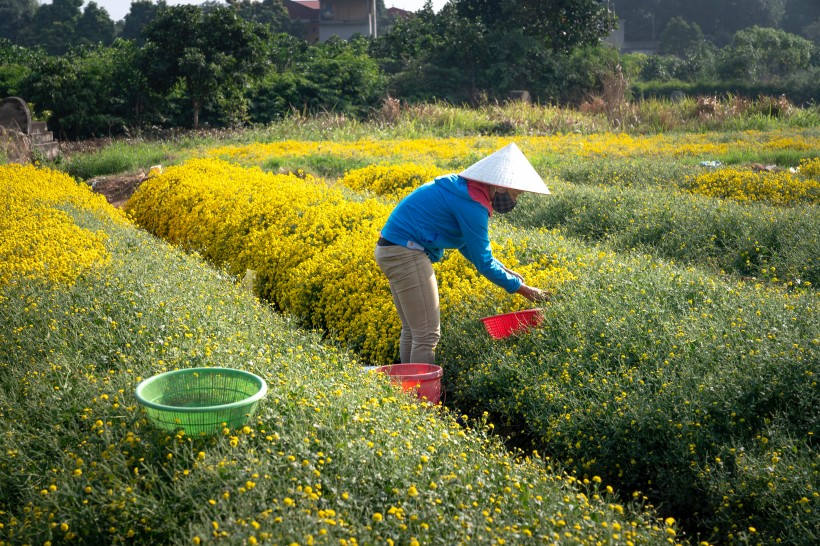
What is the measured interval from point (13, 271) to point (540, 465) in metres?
4.29

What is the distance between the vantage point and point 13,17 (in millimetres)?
46094

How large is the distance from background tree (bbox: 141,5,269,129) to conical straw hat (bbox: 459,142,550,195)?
16.3 m

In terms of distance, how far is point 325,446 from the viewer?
323 cm

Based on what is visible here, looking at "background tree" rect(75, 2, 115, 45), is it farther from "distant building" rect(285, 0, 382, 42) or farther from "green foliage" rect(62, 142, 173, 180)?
"green foliage" rect(62, 142, 173, 180)

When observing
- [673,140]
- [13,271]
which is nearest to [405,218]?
[13,271]

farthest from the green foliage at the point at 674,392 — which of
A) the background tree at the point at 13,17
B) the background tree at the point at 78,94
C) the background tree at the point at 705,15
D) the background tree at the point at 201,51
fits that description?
the background tree at the point at 705,15

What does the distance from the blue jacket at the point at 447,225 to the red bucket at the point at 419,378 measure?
0.66 meters

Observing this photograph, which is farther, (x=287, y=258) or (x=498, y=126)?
(x=498, y=126)

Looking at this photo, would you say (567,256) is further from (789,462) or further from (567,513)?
(567,513)

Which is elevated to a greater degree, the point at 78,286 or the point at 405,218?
the point at 405,218

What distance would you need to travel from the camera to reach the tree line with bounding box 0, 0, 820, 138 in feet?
66.5

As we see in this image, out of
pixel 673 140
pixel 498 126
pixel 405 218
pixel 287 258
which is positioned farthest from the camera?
pixel 498 126

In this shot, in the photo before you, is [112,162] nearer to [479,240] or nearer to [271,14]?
[479,240]

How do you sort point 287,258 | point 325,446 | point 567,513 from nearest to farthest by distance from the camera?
point 567,513
point 325,446
point 287,258
